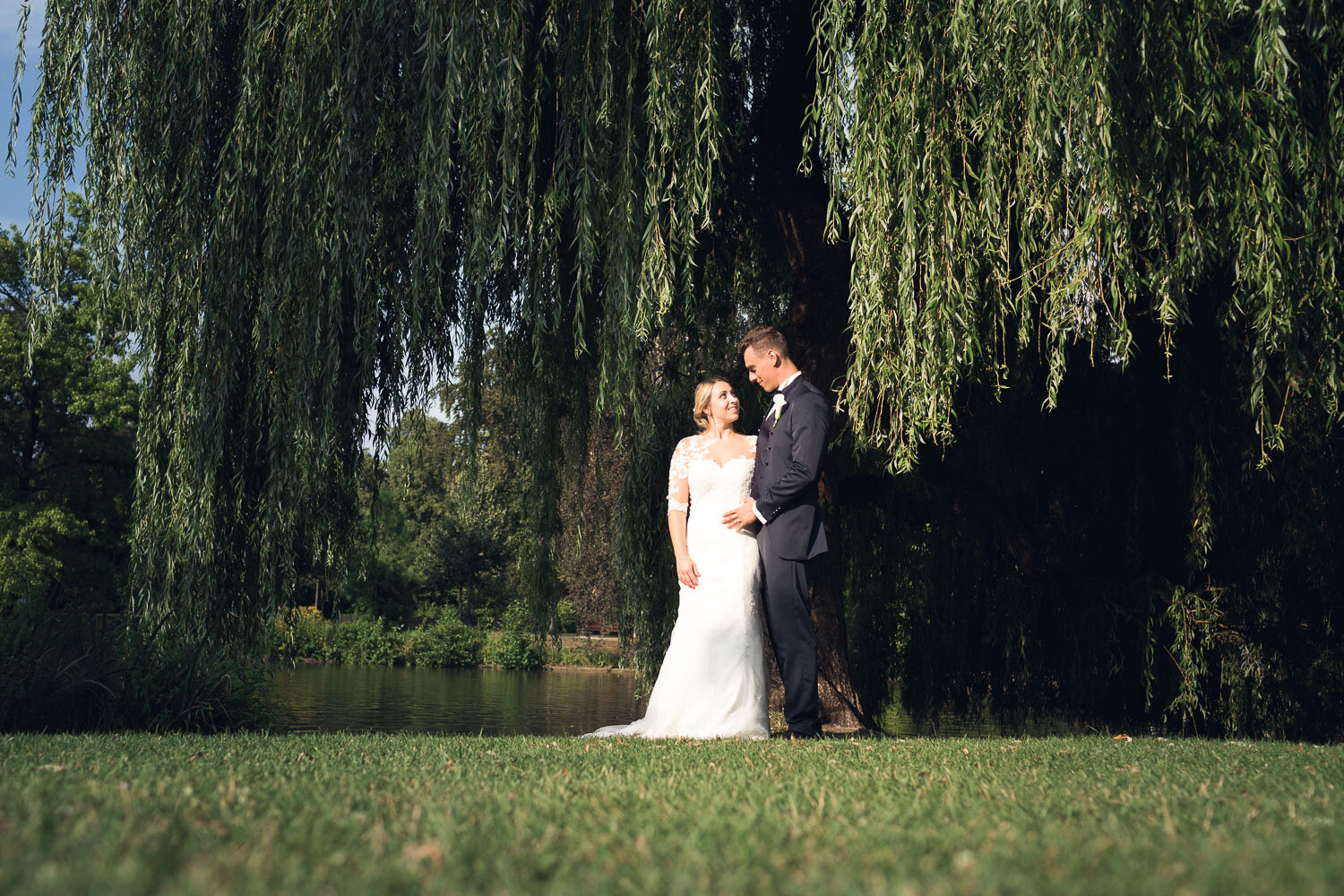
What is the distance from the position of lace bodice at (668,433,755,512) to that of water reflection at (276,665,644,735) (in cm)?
452

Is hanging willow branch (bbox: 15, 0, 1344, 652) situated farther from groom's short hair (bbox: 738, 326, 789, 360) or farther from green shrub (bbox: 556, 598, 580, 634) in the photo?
green shrub (bbox: 556, 598, 580, 634)

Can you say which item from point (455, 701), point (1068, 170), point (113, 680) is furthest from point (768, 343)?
point (455, 701)

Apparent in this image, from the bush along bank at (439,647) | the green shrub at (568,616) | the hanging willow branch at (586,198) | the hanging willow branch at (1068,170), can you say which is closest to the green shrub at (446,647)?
the bush along bank at (439,647)

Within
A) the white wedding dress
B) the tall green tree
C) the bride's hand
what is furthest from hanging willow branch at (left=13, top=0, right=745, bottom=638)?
the tall green tree

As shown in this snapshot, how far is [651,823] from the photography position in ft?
7.60

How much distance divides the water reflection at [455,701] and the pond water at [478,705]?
14 millimetres

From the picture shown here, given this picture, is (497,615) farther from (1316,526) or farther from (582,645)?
(1316,526)

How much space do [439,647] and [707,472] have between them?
25780 millimetres

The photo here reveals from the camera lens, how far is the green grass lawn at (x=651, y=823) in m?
1.72

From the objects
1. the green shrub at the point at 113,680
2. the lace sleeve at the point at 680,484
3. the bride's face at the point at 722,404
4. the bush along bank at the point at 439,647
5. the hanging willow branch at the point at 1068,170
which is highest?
the hanging willow branch at the point at 1068,170

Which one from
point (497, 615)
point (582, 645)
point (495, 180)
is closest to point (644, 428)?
point (495, 180)

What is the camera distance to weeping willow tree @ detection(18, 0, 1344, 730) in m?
4.76

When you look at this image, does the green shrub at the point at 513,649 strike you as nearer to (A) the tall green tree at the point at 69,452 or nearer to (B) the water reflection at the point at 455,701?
(B) the water reflection at the point at 455,701

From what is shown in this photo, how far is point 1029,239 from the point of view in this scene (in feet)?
16.5
